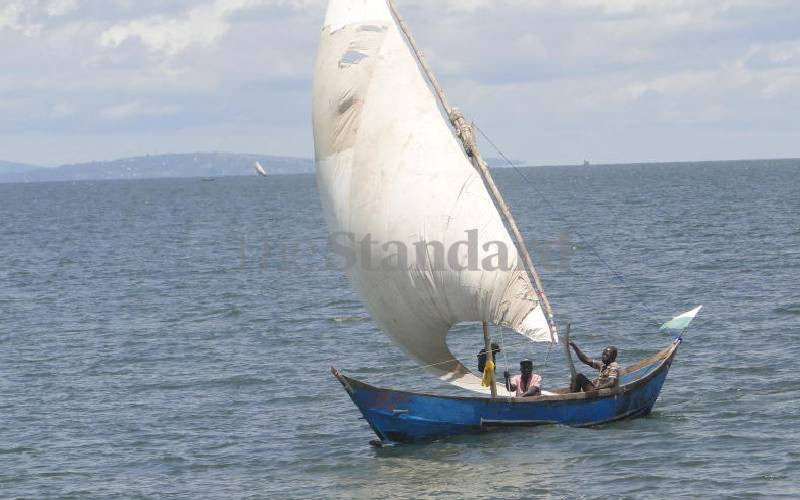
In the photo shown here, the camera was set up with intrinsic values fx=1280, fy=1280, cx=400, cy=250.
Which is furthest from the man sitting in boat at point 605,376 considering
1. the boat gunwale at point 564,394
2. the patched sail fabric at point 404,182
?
the patched sail fabric at point 404,182

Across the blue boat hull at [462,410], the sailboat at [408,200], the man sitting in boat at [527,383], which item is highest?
the sailboat at [408,200]

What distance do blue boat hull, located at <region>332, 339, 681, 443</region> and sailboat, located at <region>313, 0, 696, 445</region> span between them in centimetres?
4

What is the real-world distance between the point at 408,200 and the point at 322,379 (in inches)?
474

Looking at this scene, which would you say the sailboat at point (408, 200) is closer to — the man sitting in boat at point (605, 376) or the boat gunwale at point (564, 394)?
the boat gunwale at point (564, 394)

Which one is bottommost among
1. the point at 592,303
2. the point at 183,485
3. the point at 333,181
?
the point at 183,485

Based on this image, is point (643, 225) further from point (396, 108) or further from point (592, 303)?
point (396, 108)

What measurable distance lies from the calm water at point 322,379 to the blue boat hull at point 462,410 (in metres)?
0.37

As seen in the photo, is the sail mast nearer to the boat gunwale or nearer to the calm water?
the boat gunwale

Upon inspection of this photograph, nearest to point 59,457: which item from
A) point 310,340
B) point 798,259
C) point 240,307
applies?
point 310,340

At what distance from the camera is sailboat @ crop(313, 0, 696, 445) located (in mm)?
28078

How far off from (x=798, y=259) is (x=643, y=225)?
30.0 metres

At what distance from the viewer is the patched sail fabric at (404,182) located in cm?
2806

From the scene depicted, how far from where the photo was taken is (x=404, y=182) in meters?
28.0

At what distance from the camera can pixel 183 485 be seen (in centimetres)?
2809
